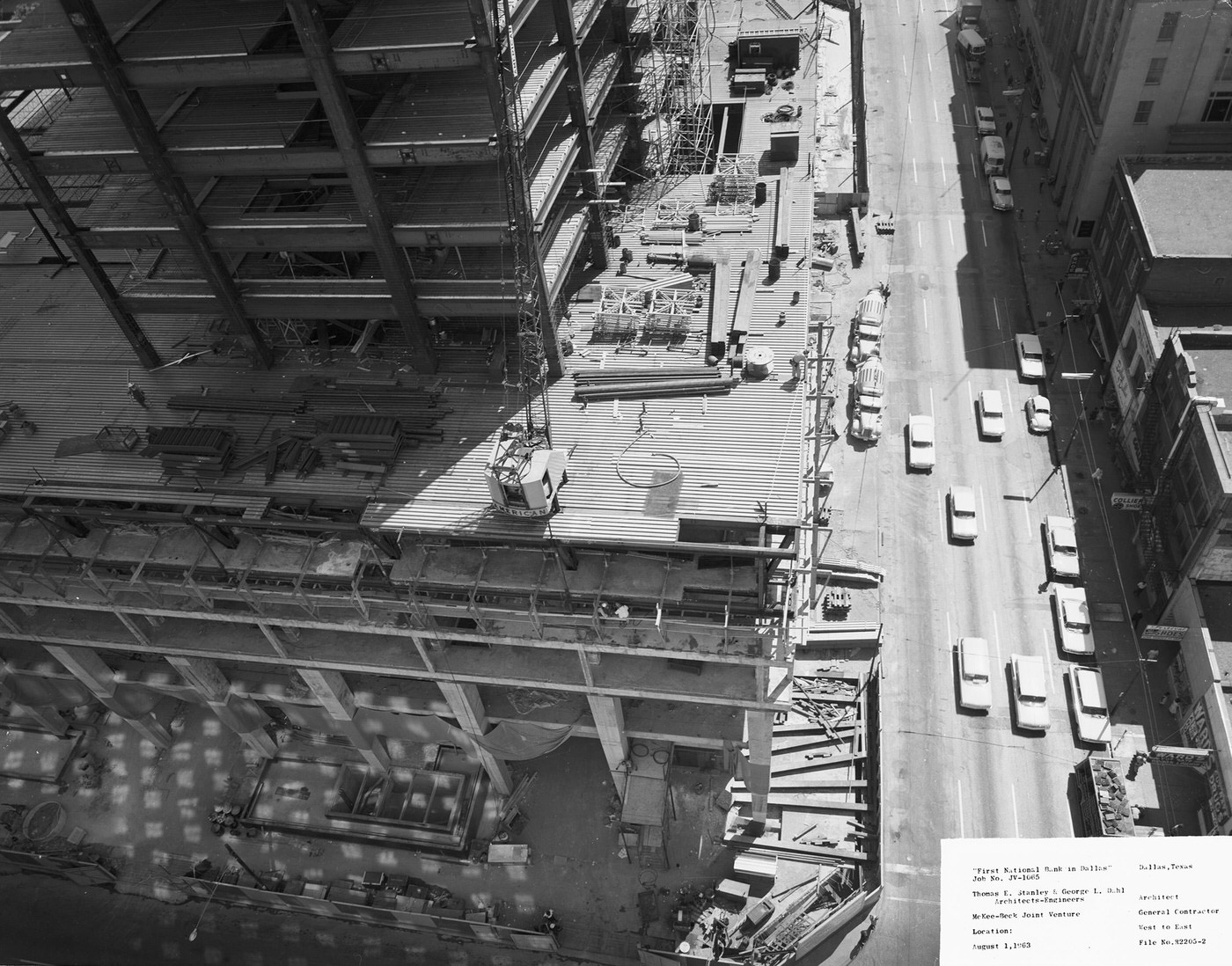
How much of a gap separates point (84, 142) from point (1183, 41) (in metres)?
88.7

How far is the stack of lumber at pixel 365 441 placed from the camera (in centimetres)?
5344

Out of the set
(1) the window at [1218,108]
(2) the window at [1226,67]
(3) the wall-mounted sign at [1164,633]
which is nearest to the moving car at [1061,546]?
(3) the wall-mounted sign at [1164,633]

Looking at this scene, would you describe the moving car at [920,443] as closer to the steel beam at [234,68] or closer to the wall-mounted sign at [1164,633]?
the wall-mounted sign at [1164,633]

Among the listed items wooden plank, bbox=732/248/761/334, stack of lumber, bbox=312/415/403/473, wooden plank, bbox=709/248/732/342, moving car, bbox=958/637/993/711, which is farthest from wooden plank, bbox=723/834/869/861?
stack of lumber, bbox=312/415/403/473

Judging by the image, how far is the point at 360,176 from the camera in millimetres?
49625

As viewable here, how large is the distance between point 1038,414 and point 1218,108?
33589 millimetres

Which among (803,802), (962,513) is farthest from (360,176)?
(962,513)

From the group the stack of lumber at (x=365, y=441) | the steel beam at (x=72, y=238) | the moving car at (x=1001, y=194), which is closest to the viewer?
the steel beam at (x=72, y=238)

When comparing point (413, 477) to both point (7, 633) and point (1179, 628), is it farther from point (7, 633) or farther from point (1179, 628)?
point (1179, 628)

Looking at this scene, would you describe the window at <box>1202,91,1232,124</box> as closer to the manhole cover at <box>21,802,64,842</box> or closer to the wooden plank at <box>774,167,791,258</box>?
the wooden plank at <box>774,167,791,258</box>

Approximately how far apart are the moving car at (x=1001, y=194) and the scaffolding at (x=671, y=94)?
42644 millimetres

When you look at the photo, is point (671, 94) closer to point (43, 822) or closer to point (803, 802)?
point (803, 802)

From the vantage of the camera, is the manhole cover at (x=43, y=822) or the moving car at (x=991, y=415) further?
the moving car at (x=991, y=415)
